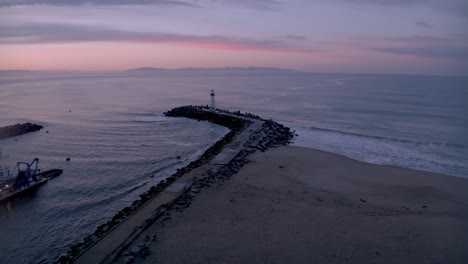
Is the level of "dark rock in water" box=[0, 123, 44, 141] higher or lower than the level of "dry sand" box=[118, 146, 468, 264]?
higher

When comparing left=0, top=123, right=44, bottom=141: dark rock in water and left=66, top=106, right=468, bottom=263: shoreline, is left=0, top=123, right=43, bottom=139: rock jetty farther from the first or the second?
left=66, top=106, right=468, bottom=263: shoreline

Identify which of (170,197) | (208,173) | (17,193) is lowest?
(17,193)

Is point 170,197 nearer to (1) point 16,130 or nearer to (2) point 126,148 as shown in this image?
(2) point 126,148

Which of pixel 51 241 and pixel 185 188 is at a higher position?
pixel 185 188

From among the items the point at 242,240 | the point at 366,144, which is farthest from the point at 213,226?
the point at 366,144

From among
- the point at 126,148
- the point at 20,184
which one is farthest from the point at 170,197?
the point at 126,148

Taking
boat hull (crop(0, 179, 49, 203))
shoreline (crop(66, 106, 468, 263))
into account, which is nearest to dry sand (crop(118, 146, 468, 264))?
shoreline (crop(66, 106, 468, 263))

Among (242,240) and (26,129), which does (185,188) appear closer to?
(242,240)
